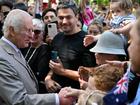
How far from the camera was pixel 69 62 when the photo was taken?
3723mm

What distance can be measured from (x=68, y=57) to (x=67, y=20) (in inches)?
18.1

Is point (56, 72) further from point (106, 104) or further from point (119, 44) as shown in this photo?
point (106, 104)

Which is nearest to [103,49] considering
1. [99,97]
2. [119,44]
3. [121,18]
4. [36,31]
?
[119,44]

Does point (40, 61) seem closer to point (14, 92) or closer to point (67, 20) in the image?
point (67, 20)

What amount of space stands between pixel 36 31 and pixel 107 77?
7.58 feet

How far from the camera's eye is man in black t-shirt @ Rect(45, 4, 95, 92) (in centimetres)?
365

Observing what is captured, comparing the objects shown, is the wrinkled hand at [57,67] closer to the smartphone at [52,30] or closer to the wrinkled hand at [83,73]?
the wrinkled hand at [83,73]

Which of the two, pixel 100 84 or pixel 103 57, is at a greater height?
pixel 100 84

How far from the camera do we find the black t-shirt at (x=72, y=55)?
3641 mm

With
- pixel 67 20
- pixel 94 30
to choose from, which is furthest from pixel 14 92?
pixel 94 30

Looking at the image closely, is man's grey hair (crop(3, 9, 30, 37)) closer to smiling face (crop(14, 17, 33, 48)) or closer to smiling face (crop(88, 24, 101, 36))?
smiling face (crop(14, 17, 33, 48))

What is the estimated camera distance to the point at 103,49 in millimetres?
3021

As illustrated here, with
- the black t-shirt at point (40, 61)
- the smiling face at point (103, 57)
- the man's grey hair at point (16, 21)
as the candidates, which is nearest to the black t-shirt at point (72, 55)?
the black t-shirt at point (40, 61)

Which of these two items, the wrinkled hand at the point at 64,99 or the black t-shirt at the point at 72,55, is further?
the black t-shirt at the point at 72,55
